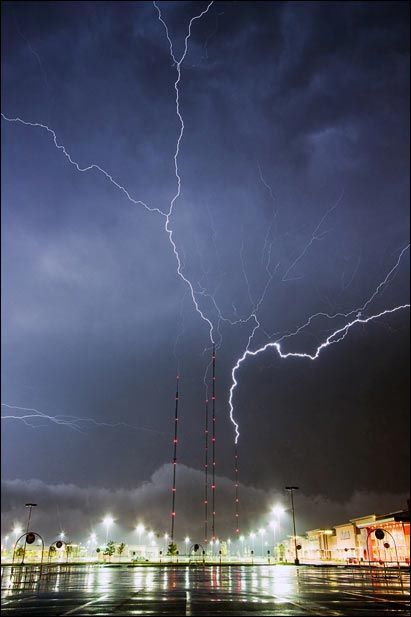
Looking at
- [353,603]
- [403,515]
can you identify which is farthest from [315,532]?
[353,603]

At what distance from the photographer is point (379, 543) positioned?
62.1m

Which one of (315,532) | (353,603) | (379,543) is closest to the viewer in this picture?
(353,603)

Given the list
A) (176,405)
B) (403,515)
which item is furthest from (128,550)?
(403,515)

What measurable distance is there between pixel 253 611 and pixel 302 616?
1519 millimetres

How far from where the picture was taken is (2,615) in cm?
1131

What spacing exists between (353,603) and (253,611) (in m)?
4.15

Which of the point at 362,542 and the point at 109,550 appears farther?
the point at 109,550

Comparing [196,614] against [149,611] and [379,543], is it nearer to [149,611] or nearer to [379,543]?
[149,611]

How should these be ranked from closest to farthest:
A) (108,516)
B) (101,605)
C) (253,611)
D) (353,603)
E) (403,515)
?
(253,611), (101,605), (353,603), (403,515), (108,516)

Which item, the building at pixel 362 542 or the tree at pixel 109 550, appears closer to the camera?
the building at pixel 362 542

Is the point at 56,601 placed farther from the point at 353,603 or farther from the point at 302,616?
the point at 353,603

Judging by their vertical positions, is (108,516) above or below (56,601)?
above

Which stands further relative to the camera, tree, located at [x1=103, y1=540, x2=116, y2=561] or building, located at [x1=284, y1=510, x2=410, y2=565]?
tree, located at [x1=103, y1=540, x2=116, y2=561]

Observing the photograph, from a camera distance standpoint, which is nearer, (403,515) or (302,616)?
(302,616)
